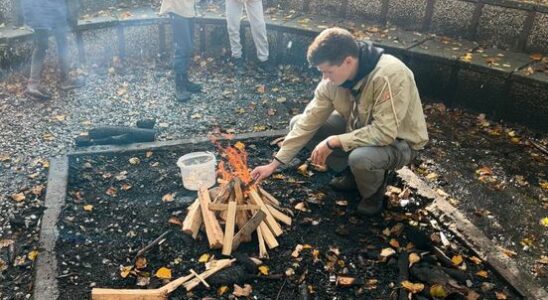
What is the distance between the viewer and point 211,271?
4.13 metres

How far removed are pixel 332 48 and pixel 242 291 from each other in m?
2.36

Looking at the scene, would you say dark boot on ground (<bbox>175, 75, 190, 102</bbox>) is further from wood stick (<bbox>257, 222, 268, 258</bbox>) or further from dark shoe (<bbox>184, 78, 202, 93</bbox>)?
wood stick (<bbox>257, 222, 268, 258</bbox>)

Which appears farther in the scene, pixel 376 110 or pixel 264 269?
pixel 376 110

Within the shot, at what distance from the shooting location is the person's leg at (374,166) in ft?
15.5

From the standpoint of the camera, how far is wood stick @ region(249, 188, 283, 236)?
4.67 meters

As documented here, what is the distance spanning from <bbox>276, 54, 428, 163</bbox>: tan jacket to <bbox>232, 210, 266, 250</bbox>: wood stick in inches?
28.7

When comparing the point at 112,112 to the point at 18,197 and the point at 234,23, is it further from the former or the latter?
the point at 234,23

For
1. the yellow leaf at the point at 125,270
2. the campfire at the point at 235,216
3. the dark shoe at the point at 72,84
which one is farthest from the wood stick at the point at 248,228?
the dark shoe at the point at 72,84

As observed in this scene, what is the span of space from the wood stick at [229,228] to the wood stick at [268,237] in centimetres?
33

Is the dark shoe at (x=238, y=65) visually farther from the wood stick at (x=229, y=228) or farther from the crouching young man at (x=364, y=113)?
the wood stick at (x=229, y=228)

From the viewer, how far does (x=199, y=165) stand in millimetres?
5203

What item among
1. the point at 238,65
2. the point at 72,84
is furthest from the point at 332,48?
the point at 72,84

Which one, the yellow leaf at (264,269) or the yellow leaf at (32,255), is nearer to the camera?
the yellow leaf at (264,269)

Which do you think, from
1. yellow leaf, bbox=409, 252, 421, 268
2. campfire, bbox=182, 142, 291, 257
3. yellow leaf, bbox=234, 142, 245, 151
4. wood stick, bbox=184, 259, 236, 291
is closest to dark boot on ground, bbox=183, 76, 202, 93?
yellow leaf, bbox=234, 142, 245, 151
